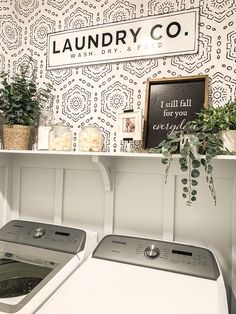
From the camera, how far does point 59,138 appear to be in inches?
58.8

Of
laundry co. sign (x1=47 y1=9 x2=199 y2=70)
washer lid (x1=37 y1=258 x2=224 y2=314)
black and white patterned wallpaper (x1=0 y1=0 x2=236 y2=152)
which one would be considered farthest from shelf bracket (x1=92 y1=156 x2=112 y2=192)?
laundry co. sign (x1=47 y1=9 x2=199 y2=70)

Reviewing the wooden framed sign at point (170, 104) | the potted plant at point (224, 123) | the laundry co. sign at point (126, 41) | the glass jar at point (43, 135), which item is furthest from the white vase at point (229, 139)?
the glass jar at point (43, 135)

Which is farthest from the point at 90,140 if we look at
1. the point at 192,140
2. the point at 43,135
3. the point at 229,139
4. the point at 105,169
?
the point at 229,139

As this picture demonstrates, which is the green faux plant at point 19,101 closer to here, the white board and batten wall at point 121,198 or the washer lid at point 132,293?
the white board and batten wall at point 121,198

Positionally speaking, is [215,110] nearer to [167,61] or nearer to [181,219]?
[167,61]

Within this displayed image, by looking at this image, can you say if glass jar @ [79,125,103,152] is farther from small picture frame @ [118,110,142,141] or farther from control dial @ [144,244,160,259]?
control dial @ [144,244,160,259]

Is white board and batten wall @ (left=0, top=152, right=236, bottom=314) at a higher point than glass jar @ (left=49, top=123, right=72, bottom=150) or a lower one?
lower

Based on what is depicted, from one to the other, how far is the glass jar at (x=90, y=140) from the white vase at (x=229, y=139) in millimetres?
631

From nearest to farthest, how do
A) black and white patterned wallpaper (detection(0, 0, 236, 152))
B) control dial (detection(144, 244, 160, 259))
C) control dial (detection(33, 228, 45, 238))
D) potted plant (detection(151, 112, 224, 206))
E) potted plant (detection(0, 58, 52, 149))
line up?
potted plant (detection(151, 112, 224, 206)) < control dial (detection(144, 244, 160, 259)) < black and white patterned wallpaper (detection(0, 0, 236, 152)) < control dial (detection(33, 228, 45, 238)) < potted plant (detection(0, 58, 52, 149))

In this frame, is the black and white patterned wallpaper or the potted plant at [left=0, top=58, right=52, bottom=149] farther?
the potted plant at [left=0, top=58, right=52, bottom=149]

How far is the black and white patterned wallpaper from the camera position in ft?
4.44

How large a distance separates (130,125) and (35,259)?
823 millimetres

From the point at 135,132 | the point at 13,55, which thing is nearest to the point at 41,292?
the point at 135,132

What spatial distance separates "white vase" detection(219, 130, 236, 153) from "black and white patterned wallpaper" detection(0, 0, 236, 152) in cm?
28
